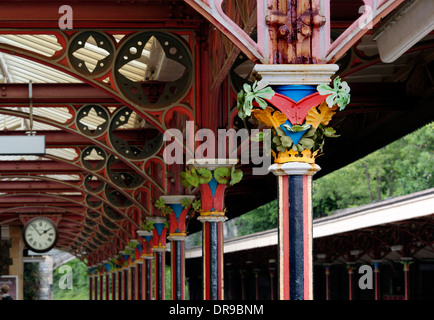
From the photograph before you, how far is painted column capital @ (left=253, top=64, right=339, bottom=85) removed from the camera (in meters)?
7.12

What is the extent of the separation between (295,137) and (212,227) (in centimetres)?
670

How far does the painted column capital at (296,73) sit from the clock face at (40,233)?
25457mm

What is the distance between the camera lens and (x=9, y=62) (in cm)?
1950

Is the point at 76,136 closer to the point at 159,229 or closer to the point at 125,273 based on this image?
the point at 159,229

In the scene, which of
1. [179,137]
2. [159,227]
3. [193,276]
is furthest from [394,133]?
[193,276]

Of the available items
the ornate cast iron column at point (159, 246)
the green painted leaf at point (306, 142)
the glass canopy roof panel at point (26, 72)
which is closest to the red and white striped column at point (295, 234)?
the green painted leaf at point (306, 142)

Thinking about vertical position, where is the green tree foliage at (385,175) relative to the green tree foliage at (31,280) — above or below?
above

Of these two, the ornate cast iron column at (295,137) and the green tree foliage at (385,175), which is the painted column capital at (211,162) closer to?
the ornate cast iron column at (295,137)

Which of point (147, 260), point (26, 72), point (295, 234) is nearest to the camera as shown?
point (295, 234)

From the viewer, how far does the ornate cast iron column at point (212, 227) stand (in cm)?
1348

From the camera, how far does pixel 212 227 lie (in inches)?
547

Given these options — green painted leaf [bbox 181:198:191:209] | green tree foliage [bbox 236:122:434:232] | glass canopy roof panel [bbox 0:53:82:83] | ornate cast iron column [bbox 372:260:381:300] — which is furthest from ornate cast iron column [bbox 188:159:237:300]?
green tree foliage [bbox 236:122:434:232]

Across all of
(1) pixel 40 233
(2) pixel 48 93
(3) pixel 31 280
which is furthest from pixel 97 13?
(3) pixel 31 280

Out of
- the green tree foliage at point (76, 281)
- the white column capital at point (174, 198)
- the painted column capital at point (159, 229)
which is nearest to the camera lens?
the white column capital at point (174, 198)
